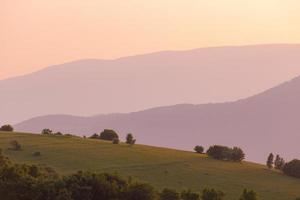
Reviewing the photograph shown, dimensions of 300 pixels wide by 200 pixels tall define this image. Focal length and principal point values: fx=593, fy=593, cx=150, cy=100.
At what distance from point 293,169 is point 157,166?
1967cm

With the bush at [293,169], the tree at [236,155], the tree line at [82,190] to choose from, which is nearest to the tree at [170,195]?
the tree line at [82,190]

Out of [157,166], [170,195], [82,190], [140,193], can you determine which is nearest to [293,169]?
[157,166]

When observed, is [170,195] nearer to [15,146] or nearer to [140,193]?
[140,193]

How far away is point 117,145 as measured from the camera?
3686 inches

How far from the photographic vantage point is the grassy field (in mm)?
69688

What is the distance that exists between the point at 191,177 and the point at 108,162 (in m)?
12.1

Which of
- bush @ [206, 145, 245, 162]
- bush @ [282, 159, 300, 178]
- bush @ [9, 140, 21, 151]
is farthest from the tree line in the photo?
bush @ [206, 145, 245, 162]

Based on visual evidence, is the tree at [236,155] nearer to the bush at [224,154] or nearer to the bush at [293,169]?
the bush at [224,154]

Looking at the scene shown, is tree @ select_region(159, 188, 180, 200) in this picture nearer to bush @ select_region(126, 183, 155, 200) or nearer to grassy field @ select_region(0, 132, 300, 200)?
bush @ select_region(126, 183, 155, 200)

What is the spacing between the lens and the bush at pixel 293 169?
82.2m

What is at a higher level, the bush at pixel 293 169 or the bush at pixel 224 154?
the bush at pixel 224 154

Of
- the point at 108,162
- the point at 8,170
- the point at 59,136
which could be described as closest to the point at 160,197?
the point at 8,170

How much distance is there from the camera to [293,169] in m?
82.9

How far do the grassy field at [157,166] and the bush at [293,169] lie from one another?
1.46 meters
